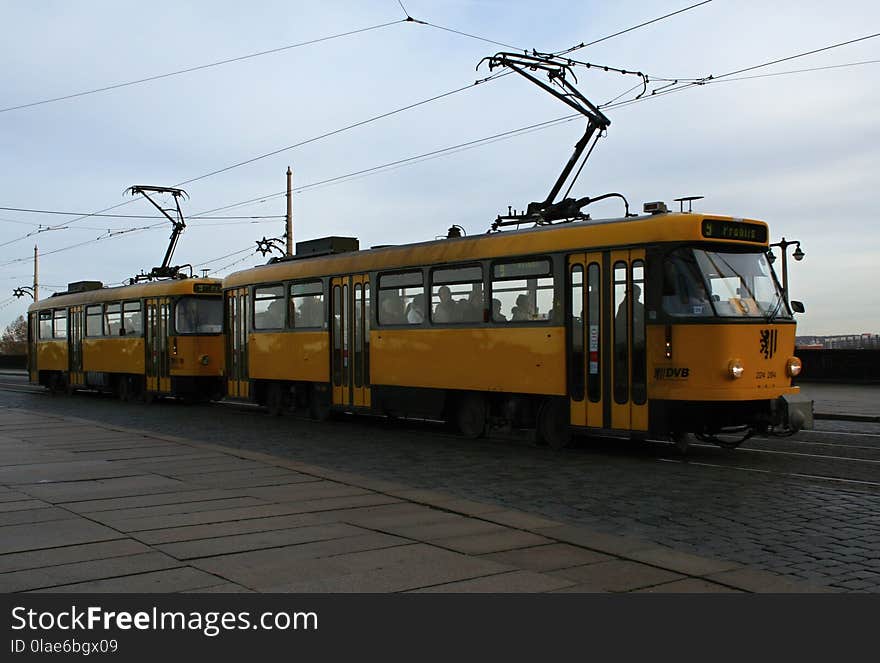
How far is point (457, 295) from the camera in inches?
628

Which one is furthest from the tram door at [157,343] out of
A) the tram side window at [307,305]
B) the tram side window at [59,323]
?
the tram side window at [307,305]

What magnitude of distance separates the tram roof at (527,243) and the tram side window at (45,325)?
56.5ft

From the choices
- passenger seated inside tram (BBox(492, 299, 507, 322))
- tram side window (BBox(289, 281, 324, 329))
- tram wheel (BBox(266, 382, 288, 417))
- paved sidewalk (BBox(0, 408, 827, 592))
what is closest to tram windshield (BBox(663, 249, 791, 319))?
passenger seated inside tram (BBox(492, 299, 507, 322))

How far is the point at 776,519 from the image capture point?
27.8 feet

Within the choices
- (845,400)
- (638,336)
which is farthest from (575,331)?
(845,400)

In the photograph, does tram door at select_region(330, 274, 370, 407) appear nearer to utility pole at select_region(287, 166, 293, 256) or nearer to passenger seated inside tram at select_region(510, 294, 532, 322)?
passenger seated inside tram at select_region(510, 294, 532, 322)

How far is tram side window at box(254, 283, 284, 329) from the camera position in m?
21.0

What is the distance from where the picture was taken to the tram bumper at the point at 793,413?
1224cm

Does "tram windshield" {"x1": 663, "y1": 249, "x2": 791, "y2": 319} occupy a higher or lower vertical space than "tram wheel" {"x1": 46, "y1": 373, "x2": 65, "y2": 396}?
higher

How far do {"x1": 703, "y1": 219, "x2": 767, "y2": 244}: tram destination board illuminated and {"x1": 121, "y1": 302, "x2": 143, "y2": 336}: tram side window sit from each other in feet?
62.5

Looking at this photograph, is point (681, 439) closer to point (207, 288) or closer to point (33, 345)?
point (207, 288)

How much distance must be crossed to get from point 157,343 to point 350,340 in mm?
10172

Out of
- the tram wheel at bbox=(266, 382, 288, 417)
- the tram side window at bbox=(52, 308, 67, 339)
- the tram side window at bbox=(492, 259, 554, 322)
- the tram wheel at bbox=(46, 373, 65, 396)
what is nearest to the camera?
the tram side window at bbox=(492, 259, 554, 322)
